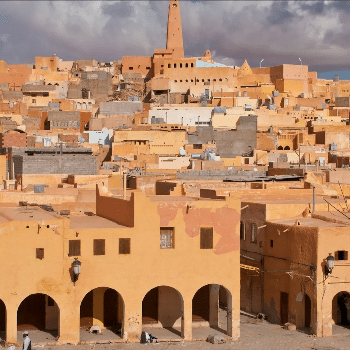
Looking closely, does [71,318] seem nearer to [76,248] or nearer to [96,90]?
[76,248]

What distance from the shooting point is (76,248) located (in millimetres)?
20172

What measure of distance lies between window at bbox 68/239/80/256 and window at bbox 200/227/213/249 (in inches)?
124

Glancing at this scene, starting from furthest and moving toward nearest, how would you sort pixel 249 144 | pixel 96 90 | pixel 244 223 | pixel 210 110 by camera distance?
1. pixel 96 90
2. pixel 210 110
3. pixel 249 144
4. pixel 244 223

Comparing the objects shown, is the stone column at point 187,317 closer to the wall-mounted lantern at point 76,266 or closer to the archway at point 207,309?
the archway at point 207,309

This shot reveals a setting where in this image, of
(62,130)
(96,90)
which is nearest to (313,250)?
(62,130)

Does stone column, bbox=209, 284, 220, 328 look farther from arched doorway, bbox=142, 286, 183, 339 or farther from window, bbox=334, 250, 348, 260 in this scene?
window, bbox=334, 250, 348, 260

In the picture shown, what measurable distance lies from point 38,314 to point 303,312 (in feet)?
23.8

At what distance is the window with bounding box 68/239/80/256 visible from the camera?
20109 mm

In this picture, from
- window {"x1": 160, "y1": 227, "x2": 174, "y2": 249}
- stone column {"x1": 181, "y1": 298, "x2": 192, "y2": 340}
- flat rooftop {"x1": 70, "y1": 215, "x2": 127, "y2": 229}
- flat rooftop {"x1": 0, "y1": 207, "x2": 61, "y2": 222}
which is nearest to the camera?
flat rooftop {"x1": 0, "y1": 207, "x2": 61, "y2": 222}

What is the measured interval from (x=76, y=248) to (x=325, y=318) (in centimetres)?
687

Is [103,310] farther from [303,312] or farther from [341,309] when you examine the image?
[341,309]

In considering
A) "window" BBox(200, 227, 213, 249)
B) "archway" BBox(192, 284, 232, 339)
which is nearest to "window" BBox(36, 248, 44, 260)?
"window" BBox(200, 227, 213, 249)

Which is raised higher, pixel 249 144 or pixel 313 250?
pixel 249 144

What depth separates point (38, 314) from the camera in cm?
2170
